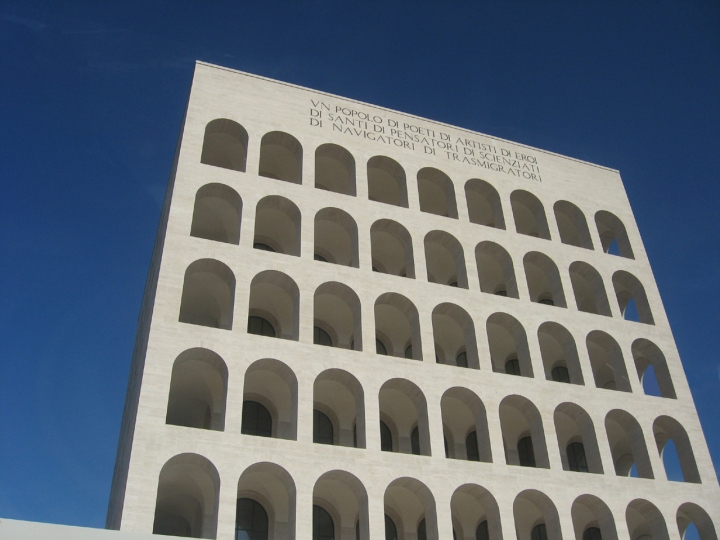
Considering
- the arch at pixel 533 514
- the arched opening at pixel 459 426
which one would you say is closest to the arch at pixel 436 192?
the arched opening at pixel 459 426

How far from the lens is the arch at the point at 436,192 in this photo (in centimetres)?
3247

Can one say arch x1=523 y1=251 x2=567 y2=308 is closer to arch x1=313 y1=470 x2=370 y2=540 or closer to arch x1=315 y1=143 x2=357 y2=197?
arch x1=315 y1=143 x2=357 y2=197

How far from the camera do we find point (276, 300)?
28.7 meters

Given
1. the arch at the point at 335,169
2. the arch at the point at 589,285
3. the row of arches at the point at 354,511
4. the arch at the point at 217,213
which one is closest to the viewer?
the row of arches at the point at 354,511

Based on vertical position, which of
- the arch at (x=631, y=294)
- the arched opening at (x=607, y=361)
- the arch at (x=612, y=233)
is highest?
the arch at (x=612, y=233)

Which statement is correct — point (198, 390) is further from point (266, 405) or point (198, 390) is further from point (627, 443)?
point (627, 443)

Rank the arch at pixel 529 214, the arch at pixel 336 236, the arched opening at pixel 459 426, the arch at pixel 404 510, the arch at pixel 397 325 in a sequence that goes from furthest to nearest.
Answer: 1. the arch at pixel 529 214
2. the arch at pixel 336 236
3. the arched opening at pixel 459 426
4. the arch at pixel 397 325
5. the arch at pixel 404 510

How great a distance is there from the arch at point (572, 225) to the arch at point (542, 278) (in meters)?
2.36

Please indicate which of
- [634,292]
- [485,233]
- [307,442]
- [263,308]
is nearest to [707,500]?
[634,292]

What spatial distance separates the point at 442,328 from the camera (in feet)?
101

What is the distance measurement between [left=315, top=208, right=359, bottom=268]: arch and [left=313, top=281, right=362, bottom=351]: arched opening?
1.30 m

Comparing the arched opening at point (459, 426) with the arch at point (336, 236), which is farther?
the arch at point (336, 236)

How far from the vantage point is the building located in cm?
2364

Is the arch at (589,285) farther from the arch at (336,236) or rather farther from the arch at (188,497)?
Answer: the arch at (188,497)
